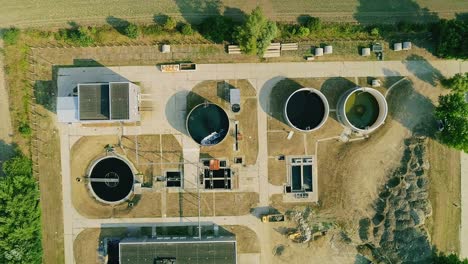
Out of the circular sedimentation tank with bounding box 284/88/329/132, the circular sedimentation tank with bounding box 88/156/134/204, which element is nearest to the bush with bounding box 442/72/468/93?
the circular sedimentation tank with bounding box 284/88/329/132

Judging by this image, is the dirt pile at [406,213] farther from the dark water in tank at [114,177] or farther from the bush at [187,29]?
the dark water in tank at [114,177]

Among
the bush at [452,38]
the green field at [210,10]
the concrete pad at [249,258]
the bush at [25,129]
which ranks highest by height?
the green field at [210,10]

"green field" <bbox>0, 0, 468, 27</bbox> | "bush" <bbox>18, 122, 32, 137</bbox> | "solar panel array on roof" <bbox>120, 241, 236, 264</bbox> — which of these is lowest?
"solar panel array on roof" <bbox>120, 241, 236, 264</bbox>

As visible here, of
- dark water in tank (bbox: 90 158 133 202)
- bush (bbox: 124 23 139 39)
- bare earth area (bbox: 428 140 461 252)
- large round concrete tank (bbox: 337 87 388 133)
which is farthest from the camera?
dark water in tank (bbox: 90 158 133 202)

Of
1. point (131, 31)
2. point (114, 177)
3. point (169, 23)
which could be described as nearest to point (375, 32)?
point (169, 23)

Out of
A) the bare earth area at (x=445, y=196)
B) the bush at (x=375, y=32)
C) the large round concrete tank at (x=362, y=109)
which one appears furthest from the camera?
the bare earth area at (x=445, y=196)

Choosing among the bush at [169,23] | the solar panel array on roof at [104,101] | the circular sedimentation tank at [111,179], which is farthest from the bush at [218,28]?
the circular sedimentation tank at [111,179]

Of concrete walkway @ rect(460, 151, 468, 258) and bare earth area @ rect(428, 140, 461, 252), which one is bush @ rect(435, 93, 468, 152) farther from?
concrete walkway @ rect(460, 151, 468, 258)

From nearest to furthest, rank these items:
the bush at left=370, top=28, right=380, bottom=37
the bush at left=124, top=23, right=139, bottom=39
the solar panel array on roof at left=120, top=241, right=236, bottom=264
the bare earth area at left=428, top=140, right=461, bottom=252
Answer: the solar panel array on roof at left=120, top=241, right=236, bottom=264, the bush at left=124, top=23, right=139, bottom=39, the bush at left=370, top=28, right=380, bottom=37, the bare earth area at left=428, top=140, right=461, bottom=252
